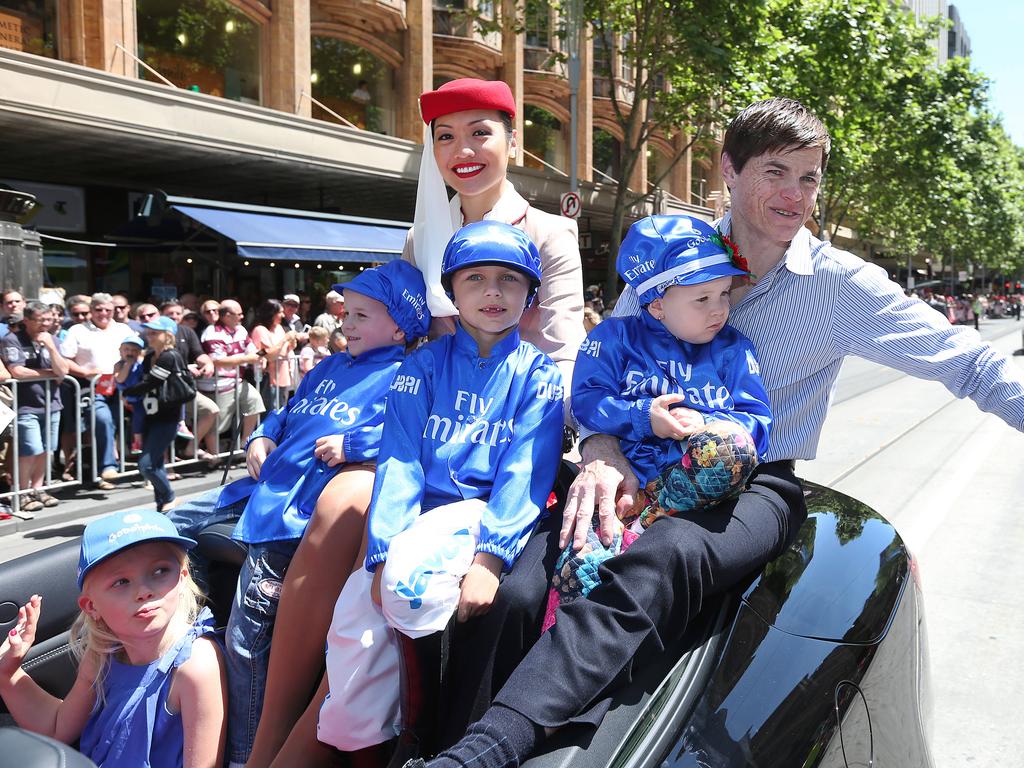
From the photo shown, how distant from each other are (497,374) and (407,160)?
18391mm

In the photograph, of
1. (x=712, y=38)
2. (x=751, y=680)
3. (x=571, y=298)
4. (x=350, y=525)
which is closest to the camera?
(x=751, y=680)

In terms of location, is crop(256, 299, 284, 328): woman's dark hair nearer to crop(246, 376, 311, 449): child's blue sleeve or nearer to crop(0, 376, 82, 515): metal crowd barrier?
crop(0, 376, 82, 515): metal crowd barrier

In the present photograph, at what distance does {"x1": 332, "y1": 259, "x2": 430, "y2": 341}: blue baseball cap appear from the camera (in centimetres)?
251

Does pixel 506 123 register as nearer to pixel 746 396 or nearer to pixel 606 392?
pixel 606 392

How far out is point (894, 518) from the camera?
20.5ft

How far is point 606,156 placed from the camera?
29.5 meters

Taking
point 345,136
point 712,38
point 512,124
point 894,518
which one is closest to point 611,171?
point 712,38

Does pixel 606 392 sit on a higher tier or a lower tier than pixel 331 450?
higher

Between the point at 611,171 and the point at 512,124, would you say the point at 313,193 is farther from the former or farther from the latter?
the point at 512,124

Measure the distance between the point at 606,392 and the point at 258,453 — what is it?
3.45ft

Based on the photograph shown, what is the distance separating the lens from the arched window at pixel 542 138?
26.0 meters

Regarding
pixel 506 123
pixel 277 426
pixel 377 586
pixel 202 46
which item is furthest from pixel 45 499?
pixel 202 46

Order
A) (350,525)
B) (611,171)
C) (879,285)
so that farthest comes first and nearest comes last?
1. (611,171)
2. (879,285)
3. (350,525)

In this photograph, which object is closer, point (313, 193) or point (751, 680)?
point (751, 680)
